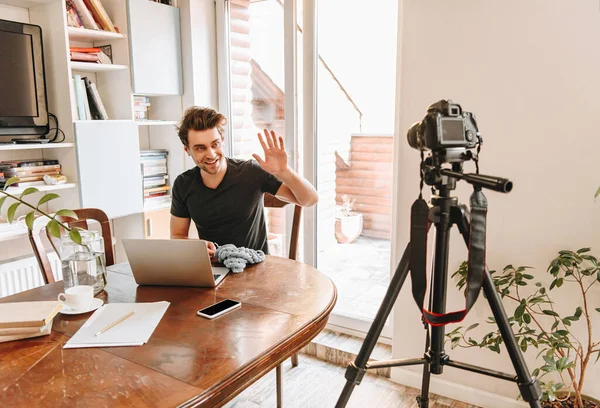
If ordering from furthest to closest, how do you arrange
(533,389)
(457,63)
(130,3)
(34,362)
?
(130,3), (457,63), (533,389), (34,362)

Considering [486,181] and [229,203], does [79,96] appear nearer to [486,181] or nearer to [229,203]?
[229,203]

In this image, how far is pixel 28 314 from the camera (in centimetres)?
116

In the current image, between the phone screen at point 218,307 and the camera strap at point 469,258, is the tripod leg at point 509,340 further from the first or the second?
the phone screen at point 218,307

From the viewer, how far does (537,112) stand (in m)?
1.79

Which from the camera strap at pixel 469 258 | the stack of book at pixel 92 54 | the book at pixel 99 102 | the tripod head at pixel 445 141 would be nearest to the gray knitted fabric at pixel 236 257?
the camera strap at pixel 469 258

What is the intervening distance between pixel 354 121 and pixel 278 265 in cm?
122

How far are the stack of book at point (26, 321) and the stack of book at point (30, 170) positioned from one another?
4.24 feet

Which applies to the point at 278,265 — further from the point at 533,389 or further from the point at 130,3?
the point at 130,3

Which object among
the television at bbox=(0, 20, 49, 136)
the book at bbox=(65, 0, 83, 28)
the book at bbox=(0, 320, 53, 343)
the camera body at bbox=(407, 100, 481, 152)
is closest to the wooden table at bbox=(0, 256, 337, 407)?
the book at bbox=(0, 320, 53, 343)

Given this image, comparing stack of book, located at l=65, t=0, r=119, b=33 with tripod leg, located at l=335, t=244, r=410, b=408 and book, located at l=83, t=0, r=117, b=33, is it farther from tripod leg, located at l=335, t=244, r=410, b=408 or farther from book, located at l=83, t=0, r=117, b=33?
tripod leg, located at l=335, t=244, r=410, b=408

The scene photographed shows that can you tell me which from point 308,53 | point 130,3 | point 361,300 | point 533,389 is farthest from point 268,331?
point 130,3

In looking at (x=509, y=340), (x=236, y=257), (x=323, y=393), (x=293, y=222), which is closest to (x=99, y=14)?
(x=293, y=222)

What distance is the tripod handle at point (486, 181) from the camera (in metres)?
0.98

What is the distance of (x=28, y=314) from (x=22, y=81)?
1.61 meters
